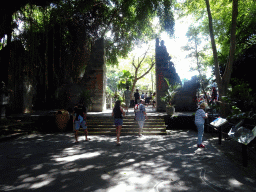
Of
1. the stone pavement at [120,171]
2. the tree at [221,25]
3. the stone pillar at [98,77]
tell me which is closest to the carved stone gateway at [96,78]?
the stone pillar at [98,77]

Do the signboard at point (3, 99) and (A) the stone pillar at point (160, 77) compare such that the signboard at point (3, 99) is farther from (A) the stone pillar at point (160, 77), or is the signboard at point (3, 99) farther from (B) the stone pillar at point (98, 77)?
(A) the stone pillar at point (160, 77)

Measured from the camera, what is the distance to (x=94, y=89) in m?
17.0

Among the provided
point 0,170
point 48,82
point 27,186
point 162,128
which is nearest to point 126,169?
point 27,186

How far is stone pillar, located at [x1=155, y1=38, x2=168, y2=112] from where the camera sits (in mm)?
16484

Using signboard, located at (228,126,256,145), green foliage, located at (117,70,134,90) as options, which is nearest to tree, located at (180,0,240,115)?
signboard, located at (228,126,256,145)

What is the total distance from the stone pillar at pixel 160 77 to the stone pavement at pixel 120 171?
9.74 meters

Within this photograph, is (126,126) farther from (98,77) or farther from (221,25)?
(221,25)

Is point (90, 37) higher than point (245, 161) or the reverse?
higher

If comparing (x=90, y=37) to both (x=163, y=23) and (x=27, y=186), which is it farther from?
(x=27, y=186)

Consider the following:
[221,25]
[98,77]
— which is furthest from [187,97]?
[98,77]

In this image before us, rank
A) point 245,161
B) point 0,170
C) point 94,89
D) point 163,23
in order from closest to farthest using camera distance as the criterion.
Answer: point 0,170 < point 245,161 < point 163,23 < point 94,89

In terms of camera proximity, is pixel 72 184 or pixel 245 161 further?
pixel 245 161

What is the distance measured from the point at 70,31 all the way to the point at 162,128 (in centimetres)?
1278

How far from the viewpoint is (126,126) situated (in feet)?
38.0
